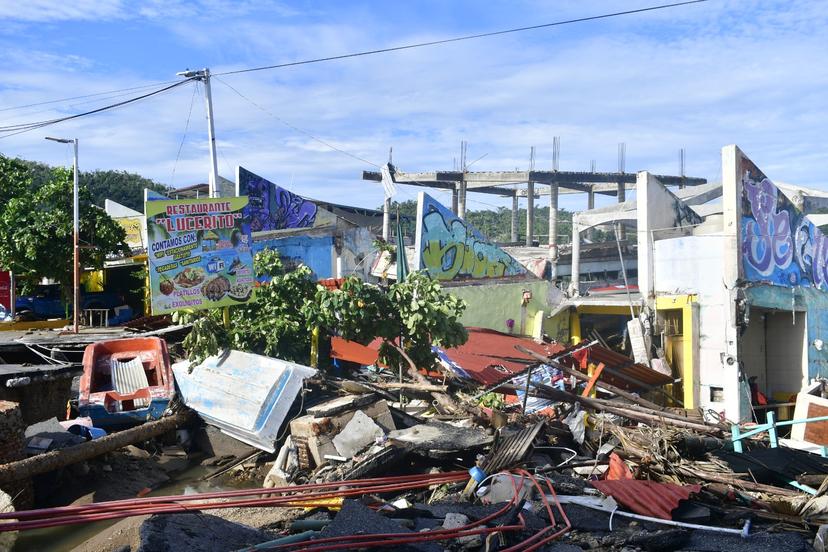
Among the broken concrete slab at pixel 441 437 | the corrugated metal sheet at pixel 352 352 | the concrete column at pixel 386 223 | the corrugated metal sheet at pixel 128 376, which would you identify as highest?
the concrete column at pixel 386 223

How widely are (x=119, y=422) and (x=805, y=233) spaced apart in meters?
17.8

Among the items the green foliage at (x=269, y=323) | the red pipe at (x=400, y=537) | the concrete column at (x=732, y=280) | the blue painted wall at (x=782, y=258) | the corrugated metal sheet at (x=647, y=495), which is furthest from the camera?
the blue painted wall at (x=782, y=258)

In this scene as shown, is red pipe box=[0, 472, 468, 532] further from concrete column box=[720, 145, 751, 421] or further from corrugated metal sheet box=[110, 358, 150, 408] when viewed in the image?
concrete column box=[720, 145, 751, 421]

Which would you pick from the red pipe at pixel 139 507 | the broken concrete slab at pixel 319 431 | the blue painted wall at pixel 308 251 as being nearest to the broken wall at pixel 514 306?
the blue painted wall at pixel 308 251

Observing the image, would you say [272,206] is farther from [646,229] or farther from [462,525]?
[462,525]

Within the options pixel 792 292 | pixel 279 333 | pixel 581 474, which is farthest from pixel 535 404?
pixel 792 292

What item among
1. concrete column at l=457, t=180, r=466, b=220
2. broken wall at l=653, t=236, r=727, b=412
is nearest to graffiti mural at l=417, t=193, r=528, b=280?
broken wall at l=653, t=236, r=727, b=412

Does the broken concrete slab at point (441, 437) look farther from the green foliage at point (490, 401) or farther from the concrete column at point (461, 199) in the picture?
the concrete column at point (461, 199)

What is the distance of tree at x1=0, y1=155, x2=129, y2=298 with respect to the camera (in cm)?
2230

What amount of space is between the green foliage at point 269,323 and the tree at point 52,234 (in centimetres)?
1167

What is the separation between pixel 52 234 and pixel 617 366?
702 inches

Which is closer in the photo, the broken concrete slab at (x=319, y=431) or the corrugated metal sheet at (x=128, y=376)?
the broken concrete slab at (x=319, y=431)

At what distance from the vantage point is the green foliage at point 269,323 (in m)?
12.1

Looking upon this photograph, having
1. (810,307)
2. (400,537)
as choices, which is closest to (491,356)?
(400,537)
